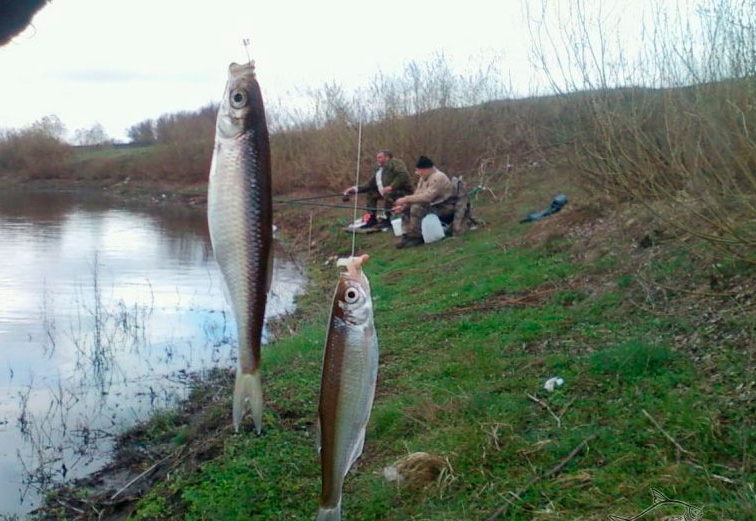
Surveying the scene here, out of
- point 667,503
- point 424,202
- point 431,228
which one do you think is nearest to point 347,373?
point 667,503

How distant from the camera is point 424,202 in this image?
17.6m

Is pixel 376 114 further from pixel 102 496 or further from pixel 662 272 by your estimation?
pixel 102 496

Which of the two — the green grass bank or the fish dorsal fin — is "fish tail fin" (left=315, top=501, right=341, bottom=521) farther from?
the green grass bank

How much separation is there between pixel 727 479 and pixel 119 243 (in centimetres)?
2247

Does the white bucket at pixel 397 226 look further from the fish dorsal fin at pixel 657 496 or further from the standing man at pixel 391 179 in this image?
the fish dorsal fin at pixel 657 496

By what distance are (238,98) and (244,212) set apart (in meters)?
0.32

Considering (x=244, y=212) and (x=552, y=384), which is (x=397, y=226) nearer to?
(x=552, y=384)

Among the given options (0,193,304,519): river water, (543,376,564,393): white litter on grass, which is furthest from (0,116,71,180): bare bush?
(543,376,564,393): white litter on grass

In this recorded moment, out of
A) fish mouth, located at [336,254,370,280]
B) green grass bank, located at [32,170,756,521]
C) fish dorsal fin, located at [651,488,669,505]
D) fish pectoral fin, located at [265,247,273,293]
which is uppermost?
fish pectoral fin, located at [265,247,273,293]

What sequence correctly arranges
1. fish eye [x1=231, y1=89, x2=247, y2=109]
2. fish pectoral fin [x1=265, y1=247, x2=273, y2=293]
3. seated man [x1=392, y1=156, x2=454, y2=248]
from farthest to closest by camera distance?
seated man [x1=392, y1=156, x2=454, y2=248] < fish pectoral fin [x1=265, y1=247, x2=273, y2=293] < fish eye [x1=231, y1=89, x2=247, y2=109]

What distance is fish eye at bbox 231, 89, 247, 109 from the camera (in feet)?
7.39

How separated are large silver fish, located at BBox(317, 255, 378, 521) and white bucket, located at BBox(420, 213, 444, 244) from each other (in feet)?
48.3

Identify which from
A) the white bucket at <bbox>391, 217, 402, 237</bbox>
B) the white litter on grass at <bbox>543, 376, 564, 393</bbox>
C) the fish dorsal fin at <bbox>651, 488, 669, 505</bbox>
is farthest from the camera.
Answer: the white bucket at <bbox>391, 217, 402, 237</bbox>

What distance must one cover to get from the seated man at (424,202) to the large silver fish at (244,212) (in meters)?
14.5
